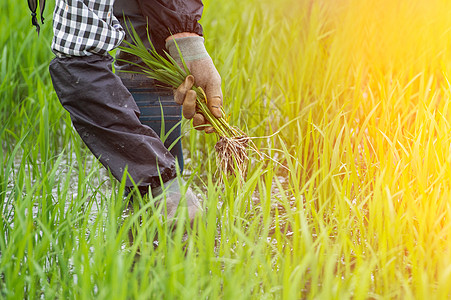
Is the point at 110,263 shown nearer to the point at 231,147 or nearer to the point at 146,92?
the point at 231,147

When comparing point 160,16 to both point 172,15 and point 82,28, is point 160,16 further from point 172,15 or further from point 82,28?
point 82,28

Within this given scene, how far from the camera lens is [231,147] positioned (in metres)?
1.71

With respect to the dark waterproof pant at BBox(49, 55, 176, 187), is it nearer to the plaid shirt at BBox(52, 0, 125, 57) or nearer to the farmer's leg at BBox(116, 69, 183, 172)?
the plaid shirt at BBox(52, 0, 125, 57)

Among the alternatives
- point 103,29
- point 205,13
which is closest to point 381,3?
point 205,13

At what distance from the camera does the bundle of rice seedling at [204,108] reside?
1.71 m

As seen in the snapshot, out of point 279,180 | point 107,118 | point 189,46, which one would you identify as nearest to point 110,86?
point 107,118

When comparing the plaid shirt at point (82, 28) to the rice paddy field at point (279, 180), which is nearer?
the rice paddy field at point (279, 180)

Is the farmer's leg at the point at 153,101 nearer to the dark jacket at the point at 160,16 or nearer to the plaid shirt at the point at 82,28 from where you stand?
the dark jacket at the point at 160,16

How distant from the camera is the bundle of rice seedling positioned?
171cm

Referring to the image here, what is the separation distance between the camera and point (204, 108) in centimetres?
173

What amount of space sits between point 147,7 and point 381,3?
1.50 m

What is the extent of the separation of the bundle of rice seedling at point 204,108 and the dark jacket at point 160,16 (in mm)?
60

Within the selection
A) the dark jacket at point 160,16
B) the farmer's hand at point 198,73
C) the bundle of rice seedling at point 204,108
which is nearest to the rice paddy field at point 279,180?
the bundle of rice seedling at point 204,108

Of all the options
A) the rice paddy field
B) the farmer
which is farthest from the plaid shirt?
the rice paddy field
